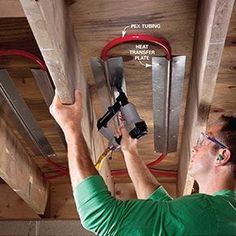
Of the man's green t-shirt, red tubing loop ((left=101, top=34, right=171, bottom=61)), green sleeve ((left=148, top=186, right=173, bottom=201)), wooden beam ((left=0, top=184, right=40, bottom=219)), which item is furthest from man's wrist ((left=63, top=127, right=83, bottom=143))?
wooden beam ((left=0, top=184, right=40, bottom=219))

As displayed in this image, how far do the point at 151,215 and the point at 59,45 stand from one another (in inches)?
20.9

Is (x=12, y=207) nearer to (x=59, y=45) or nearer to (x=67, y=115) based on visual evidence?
(x=67, y=115)

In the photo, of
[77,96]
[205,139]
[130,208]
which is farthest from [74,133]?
[205,139]

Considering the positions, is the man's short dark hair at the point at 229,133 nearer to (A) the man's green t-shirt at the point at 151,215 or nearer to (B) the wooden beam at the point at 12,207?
(A) the man's green t-shirt at the point at 151,215

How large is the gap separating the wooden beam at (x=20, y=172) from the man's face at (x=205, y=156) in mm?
859

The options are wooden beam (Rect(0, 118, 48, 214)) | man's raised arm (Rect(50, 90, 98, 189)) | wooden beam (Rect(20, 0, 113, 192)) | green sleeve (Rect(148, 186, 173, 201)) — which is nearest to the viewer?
wooden beam (Rect(20, 0, 113, 192))

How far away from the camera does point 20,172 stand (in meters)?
2.33

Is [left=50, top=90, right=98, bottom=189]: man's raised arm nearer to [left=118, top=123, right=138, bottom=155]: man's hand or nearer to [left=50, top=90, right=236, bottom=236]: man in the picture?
[left=50, top=90, right=236, bottom=236]: man

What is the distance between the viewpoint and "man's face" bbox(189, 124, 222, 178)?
1.68 meters

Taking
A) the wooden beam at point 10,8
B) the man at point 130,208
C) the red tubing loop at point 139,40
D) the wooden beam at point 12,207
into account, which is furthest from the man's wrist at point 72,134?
the wooden beam at point 12,207

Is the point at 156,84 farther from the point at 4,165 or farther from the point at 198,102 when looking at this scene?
the point at 4,165

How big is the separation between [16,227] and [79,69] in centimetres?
189

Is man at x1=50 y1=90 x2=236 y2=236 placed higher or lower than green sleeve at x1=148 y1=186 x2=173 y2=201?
higher

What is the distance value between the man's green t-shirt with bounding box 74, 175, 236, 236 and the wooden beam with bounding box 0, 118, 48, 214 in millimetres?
839
